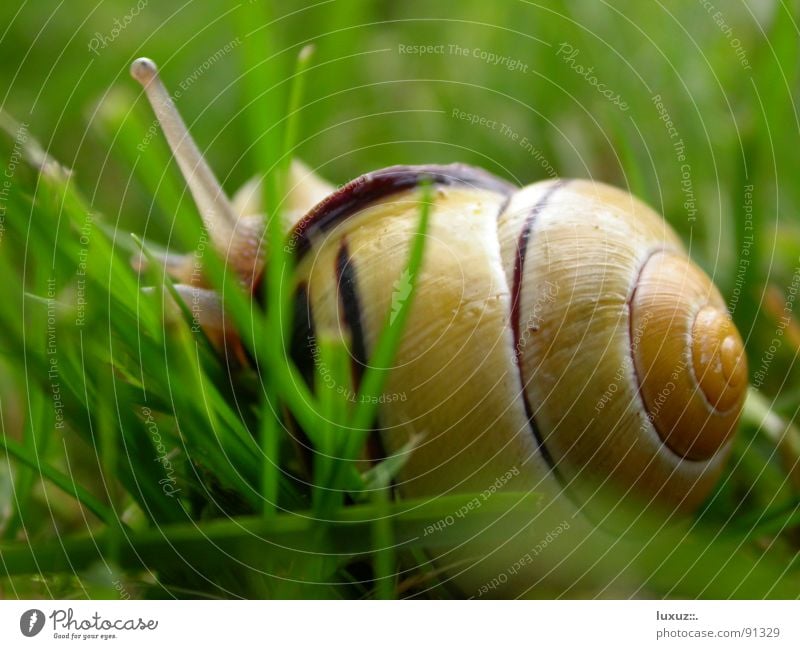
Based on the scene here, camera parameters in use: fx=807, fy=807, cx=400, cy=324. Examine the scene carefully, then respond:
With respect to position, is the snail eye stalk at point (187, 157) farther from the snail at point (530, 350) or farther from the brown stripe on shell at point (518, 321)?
the brown stripe on shell at point (518, 321)

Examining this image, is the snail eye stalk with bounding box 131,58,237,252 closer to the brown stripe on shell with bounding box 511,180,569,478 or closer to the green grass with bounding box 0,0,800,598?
the green grass with bounding box 0,0,800,598

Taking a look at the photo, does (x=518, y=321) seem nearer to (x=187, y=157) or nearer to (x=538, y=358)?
(x=538, y=358)

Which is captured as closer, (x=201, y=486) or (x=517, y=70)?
(x=201, y=486)

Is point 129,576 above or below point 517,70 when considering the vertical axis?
below

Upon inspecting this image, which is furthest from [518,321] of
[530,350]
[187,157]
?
[187,157]

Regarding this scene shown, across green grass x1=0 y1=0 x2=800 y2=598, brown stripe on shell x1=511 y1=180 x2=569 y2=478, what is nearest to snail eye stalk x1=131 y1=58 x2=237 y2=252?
green grass x1=0 y1=0 x2=800 y2=598
